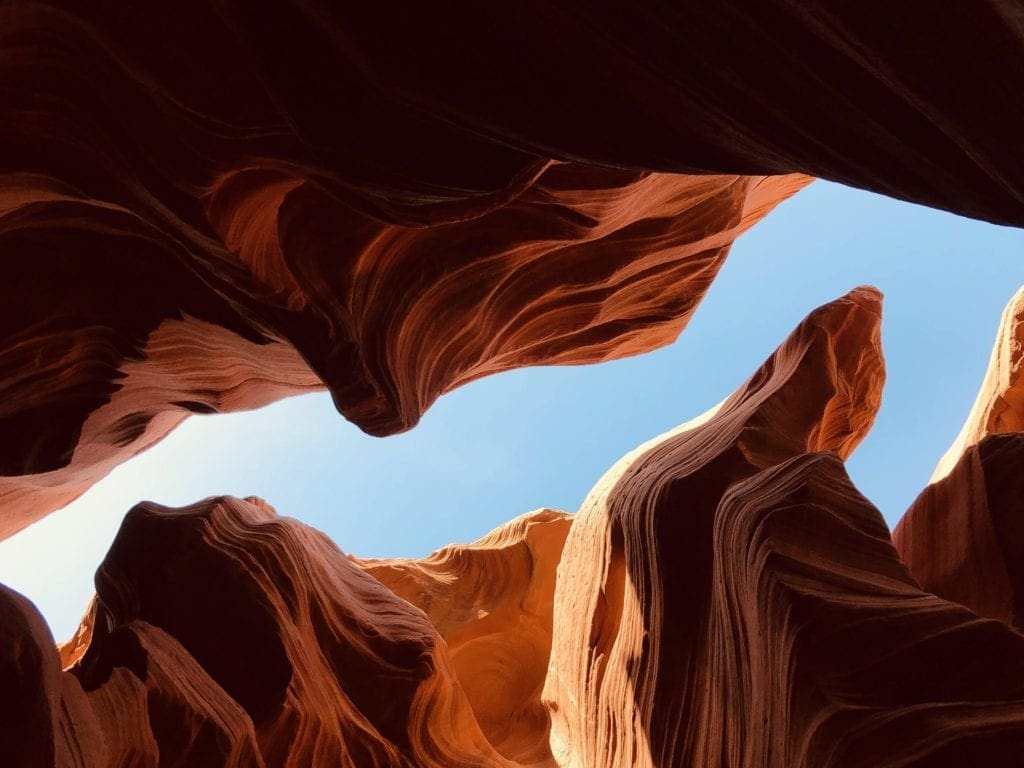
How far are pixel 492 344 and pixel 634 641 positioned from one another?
1452 millimetres

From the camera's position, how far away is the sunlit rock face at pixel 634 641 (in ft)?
7.45

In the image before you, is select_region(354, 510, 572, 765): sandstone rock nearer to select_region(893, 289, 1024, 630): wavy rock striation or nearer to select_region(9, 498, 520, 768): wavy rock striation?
select_region(9, 498, 520, 768): wavy rock striation

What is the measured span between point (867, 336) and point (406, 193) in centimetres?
267


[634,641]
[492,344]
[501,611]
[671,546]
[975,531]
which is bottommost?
[501,611]

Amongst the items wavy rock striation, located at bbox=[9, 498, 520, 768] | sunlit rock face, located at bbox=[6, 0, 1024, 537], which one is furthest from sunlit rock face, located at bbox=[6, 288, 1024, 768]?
sunlit rock face, located at bbox=[6, 0, 1024, 537]

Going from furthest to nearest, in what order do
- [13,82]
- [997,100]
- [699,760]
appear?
[699,760]
[13,82]
[997,100]

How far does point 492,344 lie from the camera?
402cm

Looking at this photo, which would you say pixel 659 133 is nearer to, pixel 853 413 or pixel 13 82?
pixel 13 82

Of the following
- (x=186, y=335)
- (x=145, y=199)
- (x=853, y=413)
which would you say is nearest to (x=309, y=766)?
(x=186, y=335)

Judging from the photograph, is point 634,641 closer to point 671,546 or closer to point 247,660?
point 671,546

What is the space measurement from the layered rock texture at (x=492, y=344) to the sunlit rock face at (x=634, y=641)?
1cm

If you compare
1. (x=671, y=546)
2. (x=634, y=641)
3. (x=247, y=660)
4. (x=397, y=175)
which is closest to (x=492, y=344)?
(x=671, y=546)

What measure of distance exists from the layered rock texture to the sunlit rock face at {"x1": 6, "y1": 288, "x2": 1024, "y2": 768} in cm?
1

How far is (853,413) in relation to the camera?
13.1ft
